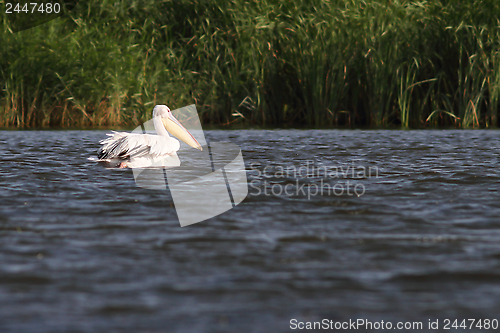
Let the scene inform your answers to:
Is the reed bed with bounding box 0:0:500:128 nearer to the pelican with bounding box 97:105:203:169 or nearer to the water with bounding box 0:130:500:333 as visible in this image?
the pelican with bounding box 97:105:203:169

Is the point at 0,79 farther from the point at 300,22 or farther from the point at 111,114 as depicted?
the point at 300,22

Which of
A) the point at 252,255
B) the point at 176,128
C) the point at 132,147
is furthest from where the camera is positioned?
the point at 176,128

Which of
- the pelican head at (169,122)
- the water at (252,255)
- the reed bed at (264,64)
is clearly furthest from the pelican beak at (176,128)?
the reed bed at (264,64)

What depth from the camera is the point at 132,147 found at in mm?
7668

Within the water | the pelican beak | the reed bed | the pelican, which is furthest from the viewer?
the reed bed

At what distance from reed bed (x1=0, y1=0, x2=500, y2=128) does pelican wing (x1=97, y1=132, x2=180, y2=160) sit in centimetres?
590

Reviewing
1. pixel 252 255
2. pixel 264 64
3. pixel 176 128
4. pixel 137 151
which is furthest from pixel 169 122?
pixel 252 255

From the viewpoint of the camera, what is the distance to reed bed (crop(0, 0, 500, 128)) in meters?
13.1

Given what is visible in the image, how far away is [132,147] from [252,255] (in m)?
4.38

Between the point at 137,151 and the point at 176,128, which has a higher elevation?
the point at 176,128

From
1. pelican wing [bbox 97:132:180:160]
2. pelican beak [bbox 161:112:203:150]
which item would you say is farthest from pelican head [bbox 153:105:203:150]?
pelican wing [bbox 97:132:180:160]

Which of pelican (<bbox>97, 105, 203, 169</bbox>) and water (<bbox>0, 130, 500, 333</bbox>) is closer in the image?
water (<bbox>0, 130, 500, 333</bbox>)

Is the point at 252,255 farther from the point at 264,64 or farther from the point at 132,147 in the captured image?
the point at 264,64

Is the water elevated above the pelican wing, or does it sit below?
below
